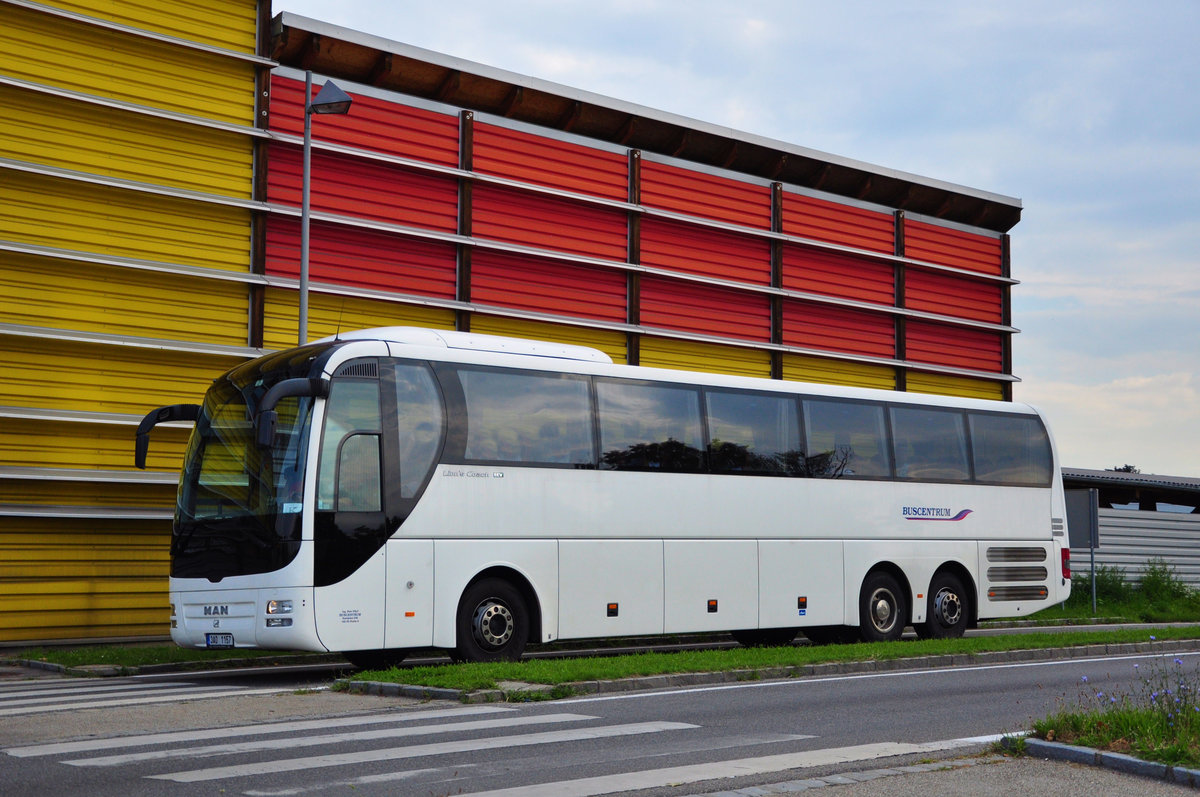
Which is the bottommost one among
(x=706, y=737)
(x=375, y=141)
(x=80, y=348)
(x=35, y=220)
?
→ (x=706, y=737)

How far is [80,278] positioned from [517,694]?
11859mm

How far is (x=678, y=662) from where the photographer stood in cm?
1430

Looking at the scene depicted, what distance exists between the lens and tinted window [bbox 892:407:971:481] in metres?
20.1

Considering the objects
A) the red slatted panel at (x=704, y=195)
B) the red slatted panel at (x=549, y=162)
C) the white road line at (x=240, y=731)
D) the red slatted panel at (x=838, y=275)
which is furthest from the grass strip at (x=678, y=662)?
the red slatted panel at (x=838, y=275)

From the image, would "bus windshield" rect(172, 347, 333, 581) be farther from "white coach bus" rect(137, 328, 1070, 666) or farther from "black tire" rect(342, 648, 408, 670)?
"black tire" rect(342, 648, 408, 670)

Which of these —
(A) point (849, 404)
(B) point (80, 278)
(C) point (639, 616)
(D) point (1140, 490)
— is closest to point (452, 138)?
(B) point (80, 278)

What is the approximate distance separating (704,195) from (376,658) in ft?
52.4

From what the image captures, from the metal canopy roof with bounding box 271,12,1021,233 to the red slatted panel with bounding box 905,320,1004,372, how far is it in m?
2.93

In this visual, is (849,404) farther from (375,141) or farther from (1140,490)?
(1140,490)

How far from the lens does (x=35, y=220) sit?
773 inches

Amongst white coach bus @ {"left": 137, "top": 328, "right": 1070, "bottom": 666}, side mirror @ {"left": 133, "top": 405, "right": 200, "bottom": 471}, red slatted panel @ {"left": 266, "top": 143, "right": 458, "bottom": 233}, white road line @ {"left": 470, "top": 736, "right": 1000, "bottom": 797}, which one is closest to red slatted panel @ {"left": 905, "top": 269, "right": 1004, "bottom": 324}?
white coach bus @ {"left": 137, "top": 328, "right": 1070, "bottom": 666}

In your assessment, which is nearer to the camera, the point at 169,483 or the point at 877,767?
the point at 877,767

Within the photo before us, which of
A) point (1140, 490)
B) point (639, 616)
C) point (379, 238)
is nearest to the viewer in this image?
point (639, 616)

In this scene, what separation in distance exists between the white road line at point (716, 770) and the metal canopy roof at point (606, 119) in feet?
56.7
